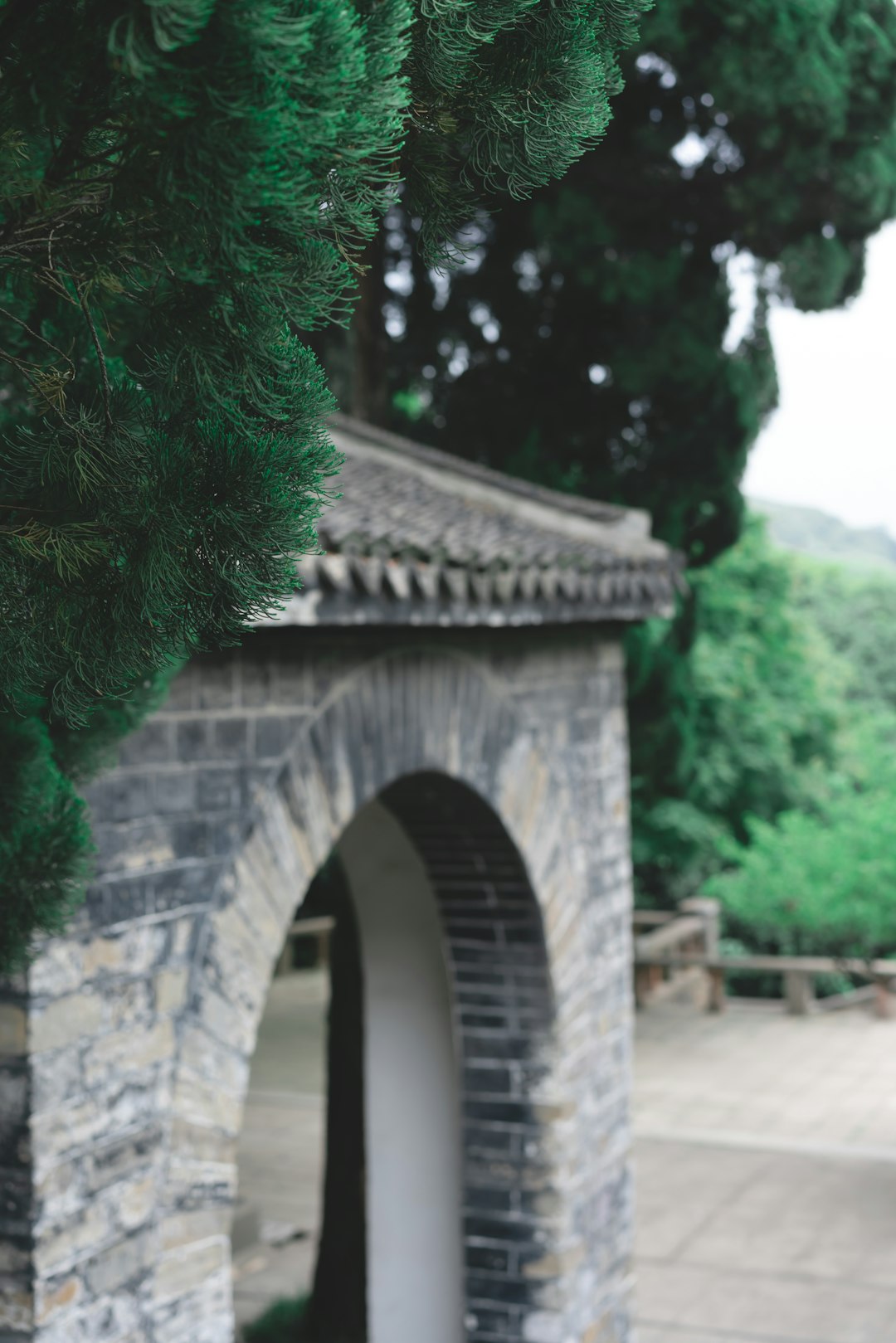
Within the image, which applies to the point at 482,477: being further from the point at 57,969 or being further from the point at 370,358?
the point at 57,969

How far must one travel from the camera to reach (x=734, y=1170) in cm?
994

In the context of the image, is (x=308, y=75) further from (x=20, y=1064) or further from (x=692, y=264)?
(x=692, y=264)

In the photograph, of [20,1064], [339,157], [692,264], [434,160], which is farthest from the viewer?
[692,264]

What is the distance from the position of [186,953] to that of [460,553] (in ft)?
4.80

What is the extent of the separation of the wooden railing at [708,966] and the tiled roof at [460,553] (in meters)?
8.74

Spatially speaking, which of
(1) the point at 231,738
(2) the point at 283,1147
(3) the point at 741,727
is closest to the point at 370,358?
(1) the point at 231,738

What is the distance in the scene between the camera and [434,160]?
1895 millimetres

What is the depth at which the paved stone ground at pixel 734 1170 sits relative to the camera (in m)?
7.67

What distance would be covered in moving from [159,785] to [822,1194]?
22.4 ft

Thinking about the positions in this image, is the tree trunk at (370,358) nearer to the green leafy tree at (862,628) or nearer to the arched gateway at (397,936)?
the arched gateway at (397,936)

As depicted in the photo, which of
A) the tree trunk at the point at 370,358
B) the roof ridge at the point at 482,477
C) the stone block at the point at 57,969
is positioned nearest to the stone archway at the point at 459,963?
the stone block at the point at 57,969

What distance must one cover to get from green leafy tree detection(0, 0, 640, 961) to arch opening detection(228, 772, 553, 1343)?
12.5 feet

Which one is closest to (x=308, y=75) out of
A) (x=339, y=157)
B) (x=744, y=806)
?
(x=339, y=157)

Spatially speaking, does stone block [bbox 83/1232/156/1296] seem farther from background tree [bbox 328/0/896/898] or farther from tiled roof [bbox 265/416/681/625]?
background tree [bbox 328/0/896/898]
